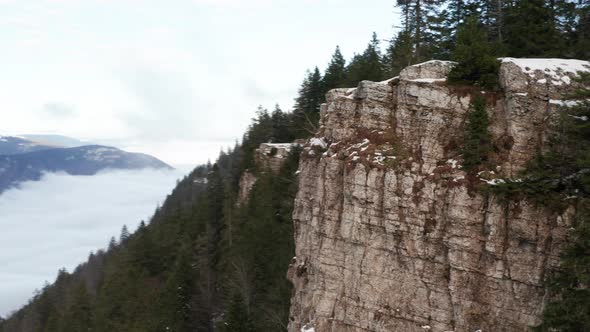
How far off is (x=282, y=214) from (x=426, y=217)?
20.2 metres

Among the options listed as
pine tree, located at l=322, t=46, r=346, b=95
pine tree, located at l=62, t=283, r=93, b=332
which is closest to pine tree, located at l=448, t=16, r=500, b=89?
pine tree, located at l=322, t=46, r=346, b=95

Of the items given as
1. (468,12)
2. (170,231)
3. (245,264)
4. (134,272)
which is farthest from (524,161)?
(170,231)

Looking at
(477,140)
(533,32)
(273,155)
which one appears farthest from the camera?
(273,155)

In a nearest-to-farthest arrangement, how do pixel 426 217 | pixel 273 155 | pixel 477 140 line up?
pixel 477 140
pixel 426 217
pixel 273 155

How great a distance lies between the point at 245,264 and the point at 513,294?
2240 centimetres

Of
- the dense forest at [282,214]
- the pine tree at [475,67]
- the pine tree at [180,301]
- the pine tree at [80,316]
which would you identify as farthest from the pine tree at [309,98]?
the pine tree at [80,316]

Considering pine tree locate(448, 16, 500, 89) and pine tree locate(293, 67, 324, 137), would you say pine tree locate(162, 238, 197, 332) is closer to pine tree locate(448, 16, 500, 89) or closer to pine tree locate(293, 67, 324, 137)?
pine tree locate(293, 67, 324, 137)

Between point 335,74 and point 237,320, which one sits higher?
point 335,74

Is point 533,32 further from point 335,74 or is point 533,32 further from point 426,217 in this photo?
point 335,74

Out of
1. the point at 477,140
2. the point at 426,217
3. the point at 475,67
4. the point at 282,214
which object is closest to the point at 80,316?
the point at 282,214

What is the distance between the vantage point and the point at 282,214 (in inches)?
1462

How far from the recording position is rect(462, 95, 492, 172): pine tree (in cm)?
1764

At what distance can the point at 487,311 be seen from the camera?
16875 mm

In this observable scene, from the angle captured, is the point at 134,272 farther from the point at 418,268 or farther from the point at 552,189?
the point at 552,189
